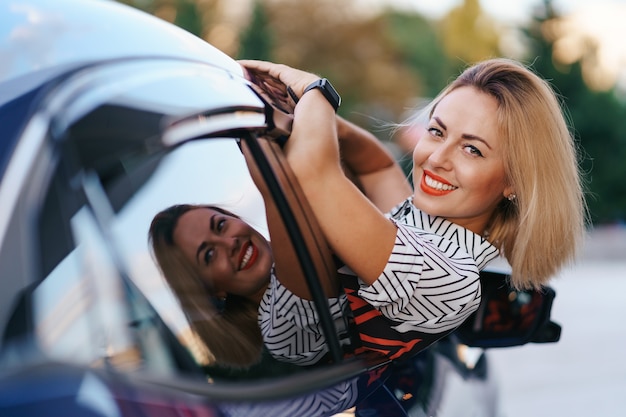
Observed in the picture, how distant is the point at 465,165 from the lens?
2.02m

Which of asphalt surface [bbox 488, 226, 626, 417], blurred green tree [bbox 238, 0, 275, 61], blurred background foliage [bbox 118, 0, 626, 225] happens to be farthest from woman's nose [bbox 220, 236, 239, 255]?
blurred green tree [bbox 238, 0, 275, 61]

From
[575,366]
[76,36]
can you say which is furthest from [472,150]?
[575,366]

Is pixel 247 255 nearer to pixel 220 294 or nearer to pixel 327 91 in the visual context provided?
pixel 220 294

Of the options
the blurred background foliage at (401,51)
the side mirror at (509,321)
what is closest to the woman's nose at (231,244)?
the side mirror at (509,321)

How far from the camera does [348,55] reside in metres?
29.5

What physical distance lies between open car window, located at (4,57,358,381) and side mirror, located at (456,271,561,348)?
3.73 ft

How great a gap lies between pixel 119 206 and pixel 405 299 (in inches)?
25.7

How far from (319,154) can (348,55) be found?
93.0ft

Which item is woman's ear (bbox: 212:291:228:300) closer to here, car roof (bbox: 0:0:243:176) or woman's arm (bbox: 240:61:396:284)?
woman's arm (bbox: 240:61:396:284)

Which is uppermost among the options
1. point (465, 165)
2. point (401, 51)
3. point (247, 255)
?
point (247, 255)

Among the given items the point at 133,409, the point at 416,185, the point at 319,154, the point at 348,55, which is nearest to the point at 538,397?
the point at 416,185

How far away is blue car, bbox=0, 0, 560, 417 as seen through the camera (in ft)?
3.70

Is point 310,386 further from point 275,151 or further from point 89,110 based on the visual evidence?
point 89,110

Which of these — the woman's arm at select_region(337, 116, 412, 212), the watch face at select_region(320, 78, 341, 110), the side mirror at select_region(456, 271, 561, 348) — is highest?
the watch face at select_region(320, 78, 341, 110)
